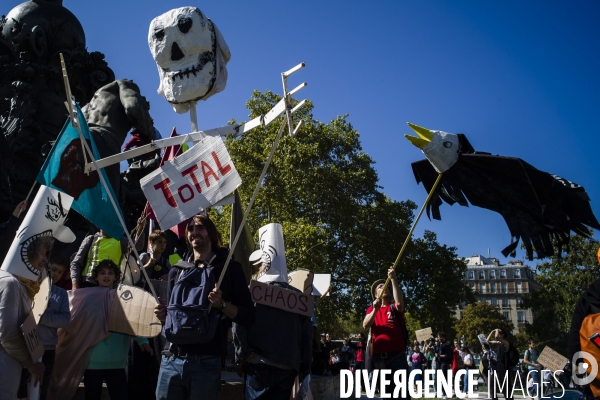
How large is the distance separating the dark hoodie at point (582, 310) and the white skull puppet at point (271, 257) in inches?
85.1

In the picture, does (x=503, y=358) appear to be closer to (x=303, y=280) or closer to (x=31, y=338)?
(x=303, y=280)

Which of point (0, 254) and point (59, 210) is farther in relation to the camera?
point (0, 254)

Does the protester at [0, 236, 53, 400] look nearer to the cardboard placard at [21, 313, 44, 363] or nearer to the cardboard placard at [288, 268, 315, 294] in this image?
the cardboard placard at [21, 313, 44, 363]

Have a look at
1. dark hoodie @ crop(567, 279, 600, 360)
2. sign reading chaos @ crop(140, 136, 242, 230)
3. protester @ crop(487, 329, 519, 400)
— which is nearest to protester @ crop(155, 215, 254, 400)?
sign reading chaos @ crop(140, 136, 242, 230)

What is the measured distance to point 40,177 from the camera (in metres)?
6.33

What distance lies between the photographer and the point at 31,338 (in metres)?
4.25

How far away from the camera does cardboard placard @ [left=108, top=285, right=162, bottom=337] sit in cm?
508

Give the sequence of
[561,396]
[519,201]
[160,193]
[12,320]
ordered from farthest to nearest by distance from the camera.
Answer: [519,201] → [160,193] → [12,320] → [561,396]

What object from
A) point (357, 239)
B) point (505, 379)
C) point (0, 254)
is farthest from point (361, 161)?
point (0, 254)

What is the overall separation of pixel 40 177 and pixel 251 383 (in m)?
A: 2.98

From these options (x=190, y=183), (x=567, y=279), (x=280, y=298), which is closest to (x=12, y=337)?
(x=190, y=183)

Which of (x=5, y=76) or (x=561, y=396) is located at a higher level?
(x=5, y=76)

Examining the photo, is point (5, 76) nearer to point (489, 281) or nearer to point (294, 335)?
point (294, 335)

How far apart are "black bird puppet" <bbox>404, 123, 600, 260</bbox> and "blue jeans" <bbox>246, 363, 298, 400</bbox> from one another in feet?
6.97
